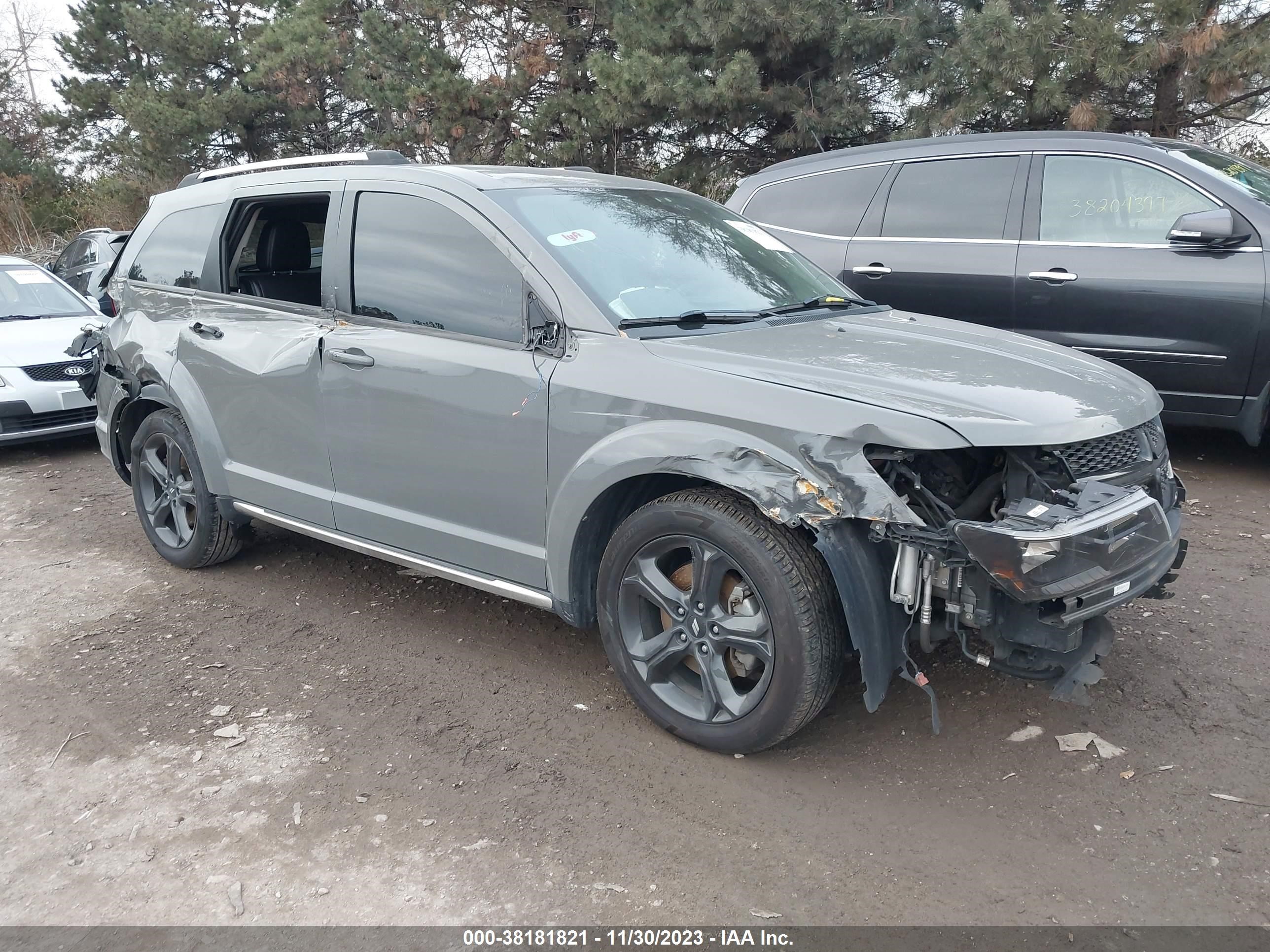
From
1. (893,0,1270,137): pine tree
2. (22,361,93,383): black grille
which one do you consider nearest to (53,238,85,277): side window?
(22,361,93,383): black grille

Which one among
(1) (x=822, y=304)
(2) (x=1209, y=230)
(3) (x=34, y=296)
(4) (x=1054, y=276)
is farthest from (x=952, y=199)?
(3) (x=34, y=296)

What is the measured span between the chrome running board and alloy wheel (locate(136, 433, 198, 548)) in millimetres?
516

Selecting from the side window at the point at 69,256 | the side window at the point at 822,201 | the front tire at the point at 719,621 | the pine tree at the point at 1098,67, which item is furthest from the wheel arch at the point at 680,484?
the side window at the point at 69,256

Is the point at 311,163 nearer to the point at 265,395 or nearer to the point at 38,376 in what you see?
the point at 265,395

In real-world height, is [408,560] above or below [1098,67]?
below

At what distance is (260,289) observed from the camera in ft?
15.9

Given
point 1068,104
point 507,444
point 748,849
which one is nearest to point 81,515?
point 507,444

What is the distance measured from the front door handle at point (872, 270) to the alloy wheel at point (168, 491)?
415 cm

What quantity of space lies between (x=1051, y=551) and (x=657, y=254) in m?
1.88

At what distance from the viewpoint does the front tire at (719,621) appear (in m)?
2.98

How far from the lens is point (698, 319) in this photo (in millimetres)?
3602

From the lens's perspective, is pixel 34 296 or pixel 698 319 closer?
pixel 698 319

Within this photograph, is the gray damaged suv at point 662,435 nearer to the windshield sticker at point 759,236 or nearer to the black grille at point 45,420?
the windshield sticker at point 759,236

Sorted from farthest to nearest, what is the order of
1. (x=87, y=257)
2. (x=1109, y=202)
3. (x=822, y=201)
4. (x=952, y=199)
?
(x=87, y=257)
(x=822, y=201)
(x=952, y=199)
(x=1109, y=202)
